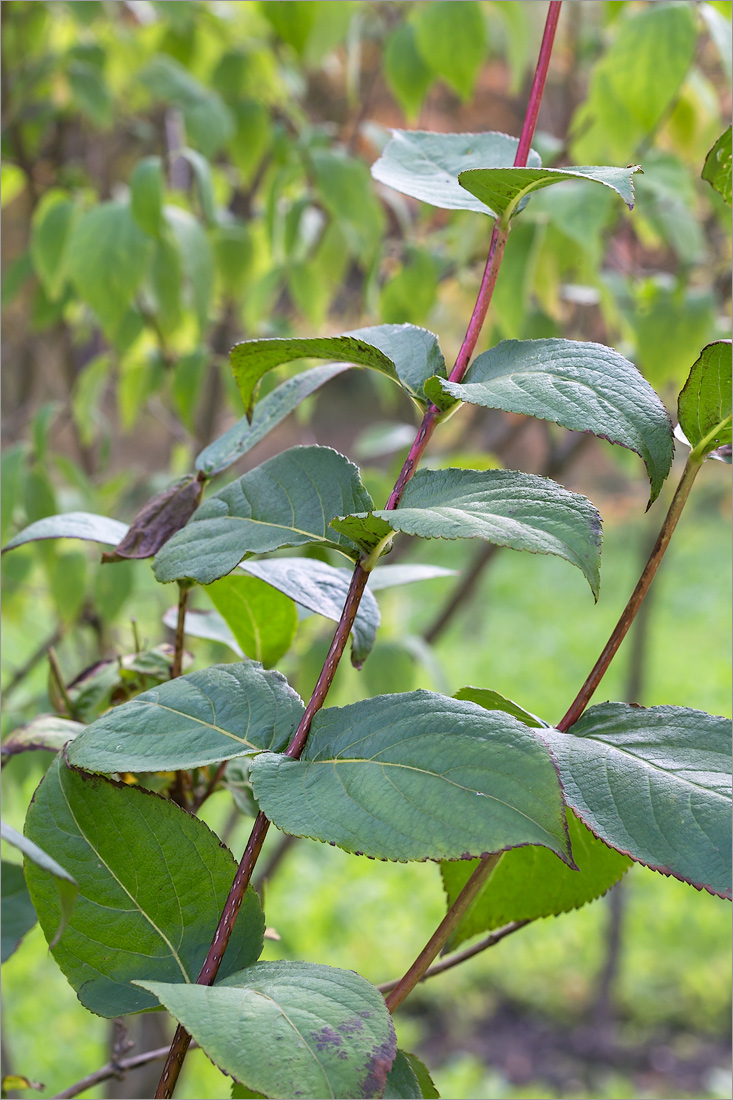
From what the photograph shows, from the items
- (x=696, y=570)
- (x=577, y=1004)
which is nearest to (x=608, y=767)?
(x=577, y=1004)

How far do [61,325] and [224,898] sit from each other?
3.61 ft

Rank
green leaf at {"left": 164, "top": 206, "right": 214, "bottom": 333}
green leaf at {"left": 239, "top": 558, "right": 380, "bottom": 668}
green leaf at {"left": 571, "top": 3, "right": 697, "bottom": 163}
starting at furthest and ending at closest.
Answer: green leaf at {"left": 164, "top": 206, "right": 214, "bottom": 333} → green leaf at {"left": 571, "top": 3, "right": 697, "bottom": 163} → green leaf at {"left": 239, "top": 558, "right": 380, "bottom": 668}

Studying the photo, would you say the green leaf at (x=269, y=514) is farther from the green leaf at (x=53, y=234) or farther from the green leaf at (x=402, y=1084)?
the green leaf at (x=53, y=234)

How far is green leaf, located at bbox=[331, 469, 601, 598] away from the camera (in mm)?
188

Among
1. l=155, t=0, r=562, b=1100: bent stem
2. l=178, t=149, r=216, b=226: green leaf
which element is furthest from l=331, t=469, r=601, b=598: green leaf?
l=178, t=149, r=216, b=226: green leaf

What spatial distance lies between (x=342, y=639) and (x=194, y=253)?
0.57 meters

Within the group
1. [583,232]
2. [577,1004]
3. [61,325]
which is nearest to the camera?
[583,232]

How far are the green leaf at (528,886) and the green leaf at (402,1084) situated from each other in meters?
0.06

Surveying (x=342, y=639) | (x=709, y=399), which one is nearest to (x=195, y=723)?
(x=342, y=639)

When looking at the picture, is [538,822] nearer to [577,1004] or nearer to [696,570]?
[577,1004]

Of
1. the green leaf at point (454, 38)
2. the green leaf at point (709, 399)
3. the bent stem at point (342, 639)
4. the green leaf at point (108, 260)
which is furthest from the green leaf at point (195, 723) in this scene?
the green leaf at point (454, 38)

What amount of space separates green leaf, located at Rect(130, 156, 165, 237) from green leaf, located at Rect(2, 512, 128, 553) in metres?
0.40

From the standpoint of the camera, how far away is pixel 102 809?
234mm

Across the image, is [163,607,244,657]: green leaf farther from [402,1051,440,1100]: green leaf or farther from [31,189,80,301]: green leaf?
[31,189,80,301]: green leaf
